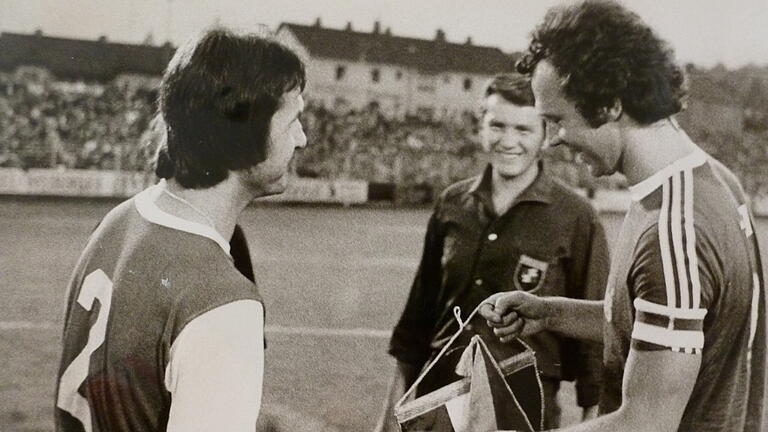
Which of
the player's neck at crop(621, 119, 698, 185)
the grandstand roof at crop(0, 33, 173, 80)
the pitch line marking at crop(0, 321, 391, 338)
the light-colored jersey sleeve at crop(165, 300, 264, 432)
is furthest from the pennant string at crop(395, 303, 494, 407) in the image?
the pitch line marking at crop(0, 321, 391, 338)

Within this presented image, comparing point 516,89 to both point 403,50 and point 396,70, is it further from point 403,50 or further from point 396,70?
point 396,70

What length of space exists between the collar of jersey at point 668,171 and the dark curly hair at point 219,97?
37cm

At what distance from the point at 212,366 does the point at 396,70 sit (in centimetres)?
106

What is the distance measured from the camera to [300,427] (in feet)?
5.42

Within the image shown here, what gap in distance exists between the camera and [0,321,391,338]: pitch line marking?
183 centimetres

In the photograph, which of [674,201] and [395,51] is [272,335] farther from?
[674,201]

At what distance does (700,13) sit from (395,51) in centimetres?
55

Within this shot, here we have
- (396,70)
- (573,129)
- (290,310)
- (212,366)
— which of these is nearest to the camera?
(212,366)

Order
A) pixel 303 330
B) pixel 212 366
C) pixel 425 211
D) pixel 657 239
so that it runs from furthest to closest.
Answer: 1. pixel 303 330
2. pixel 425 211
3. pixel 657 239
4. pixel 212 366

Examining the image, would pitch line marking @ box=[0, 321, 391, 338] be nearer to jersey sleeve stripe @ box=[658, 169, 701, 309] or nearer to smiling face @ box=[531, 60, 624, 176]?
smiling face @ box=[531, 60, 624, 176]

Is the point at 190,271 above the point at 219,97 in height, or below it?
below

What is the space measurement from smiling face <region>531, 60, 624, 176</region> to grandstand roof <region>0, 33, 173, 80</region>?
1.90 feet

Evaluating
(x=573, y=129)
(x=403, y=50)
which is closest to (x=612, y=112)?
(x=573, y=129)

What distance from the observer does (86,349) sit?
697 mm
